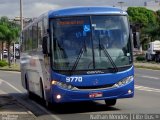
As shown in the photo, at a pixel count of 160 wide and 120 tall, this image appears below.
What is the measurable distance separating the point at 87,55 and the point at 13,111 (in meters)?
2.90

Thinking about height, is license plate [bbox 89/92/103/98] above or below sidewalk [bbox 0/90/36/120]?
above

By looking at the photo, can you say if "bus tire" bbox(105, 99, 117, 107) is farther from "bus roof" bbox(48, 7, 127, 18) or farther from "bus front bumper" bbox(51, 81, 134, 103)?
"bus roof" bbox(48, 7, 127, 18)

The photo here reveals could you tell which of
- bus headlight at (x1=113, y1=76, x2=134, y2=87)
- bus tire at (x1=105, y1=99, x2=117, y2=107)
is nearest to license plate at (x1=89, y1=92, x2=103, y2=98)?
bus headlight at (x1=113, y1=76, x2=134, y2=87)

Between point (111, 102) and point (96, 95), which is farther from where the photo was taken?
point (111, 102)

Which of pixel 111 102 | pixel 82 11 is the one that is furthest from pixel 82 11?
pixel 111 102

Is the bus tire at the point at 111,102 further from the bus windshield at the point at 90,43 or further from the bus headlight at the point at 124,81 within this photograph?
the bus windshield at the point at 90,43

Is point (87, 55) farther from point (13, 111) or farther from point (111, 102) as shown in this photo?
point (13, 111)

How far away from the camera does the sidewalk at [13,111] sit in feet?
44.9

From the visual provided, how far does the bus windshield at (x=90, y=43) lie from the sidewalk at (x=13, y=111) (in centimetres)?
161

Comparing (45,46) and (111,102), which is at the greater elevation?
(45,46)

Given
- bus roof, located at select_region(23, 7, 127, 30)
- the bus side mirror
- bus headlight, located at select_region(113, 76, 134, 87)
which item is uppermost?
bus roof, located at select_region(23, 7, 127, 30)

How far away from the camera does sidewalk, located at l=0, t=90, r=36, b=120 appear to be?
1368cm

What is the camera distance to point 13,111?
1555 centimetres

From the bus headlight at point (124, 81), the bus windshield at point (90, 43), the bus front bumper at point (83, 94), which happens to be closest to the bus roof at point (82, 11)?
the bus windshield at point (90, 43)
